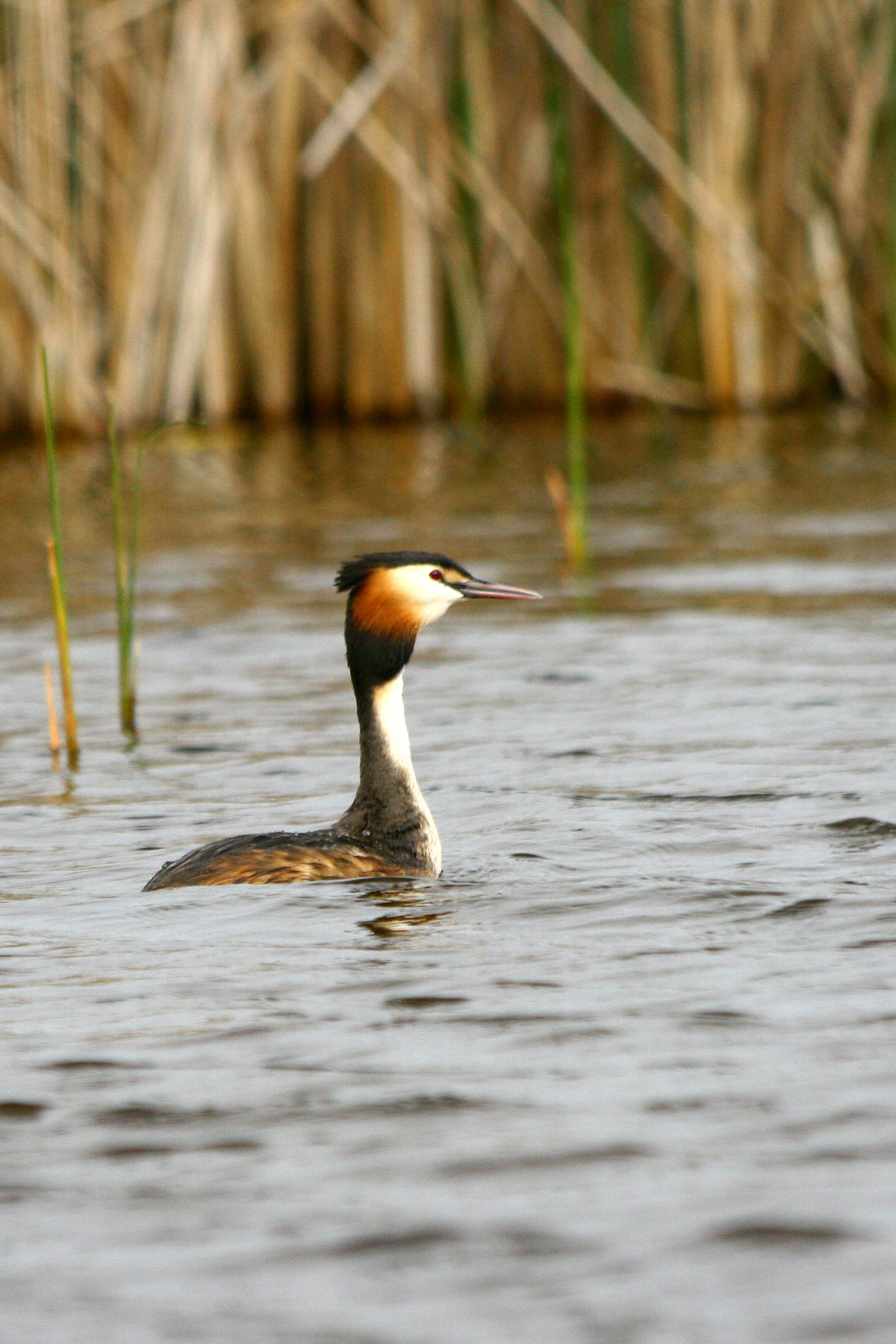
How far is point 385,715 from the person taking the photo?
231 inches

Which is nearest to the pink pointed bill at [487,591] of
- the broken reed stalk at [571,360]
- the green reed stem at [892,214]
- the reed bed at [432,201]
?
the broken reed stalk at [571,360]

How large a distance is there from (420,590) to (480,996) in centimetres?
162

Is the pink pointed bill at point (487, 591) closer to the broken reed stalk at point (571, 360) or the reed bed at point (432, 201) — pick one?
the broken reed stalk at point (571, 360)

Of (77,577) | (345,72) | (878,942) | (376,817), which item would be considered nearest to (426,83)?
(345,72)

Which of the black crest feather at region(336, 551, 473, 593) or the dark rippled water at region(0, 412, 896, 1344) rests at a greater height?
the black crest feather at region(336, 551, 473, 593)

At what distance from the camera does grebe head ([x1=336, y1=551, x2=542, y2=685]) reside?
5758 millimetres

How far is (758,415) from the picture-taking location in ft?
52.5

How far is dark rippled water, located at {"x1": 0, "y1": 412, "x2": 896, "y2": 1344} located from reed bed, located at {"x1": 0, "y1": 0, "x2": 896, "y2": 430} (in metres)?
Answer: 4.79

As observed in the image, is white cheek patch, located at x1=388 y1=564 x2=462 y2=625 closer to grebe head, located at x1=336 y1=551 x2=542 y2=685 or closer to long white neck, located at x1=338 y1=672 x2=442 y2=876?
grebe head, located at x1=336 y1=551 x2=542 y2=685

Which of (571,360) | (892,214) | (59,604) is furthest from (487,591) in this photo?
(892,214)

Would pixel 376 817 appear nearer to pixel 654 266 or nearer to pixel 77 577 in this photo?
pixel 77 577

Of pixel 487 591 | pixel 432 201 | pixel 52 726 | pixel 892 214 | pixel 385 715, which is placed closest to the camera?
pixel 385 715

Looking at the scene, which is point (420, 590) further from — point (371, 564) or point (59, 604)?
point (59, 604)

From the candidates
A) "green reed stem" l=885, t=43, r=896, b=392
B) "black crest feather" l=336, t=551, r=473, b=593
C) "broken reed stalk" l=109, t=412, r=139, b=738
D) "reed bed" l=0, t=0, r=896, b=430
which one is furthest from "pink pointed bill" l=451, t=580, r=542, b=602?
"green reed stem" l=885, t=43, r=896, b=392
